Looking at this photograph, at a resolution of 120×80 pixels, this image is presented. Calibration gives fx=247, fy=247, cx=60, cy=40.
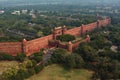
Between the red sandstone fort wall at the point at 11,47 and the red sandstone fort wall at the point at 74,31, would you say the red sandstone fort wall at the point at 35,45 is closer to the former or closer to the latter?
the red sandstone fort wall at the point at 11,47

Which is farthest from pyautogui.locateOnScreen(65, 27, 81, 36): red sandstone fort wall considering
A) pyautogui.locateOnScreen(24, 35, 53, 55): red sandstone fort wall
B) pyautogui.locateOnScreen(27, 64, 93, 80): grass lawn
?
pyautogui.locateOnScreen(27, 64, 93, 80): grass lawn

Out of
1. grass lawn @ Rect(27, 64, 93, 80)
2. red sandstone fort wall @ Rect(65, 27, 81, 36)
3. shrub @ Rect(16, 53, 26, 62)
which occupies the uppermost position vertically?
red sandstone fort wall @ Rect(65, 27, 81, 36)

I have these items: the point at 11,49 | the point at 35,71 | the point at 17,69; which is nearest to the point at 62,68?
the point at 35,71

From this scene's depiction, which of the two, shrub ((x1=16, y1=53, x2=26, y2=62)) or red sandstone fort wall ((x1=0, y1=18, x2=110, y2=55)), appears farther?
red sandstone fort wall ((x1=0, y1=18, x2=110, y2=55))

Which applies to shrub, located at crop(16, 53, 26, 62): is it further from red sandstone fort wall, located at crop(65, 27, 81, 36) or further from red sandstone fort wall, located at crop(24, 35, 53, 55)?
red sandstone fort wall, located at crop(65, 27, 81, 36)

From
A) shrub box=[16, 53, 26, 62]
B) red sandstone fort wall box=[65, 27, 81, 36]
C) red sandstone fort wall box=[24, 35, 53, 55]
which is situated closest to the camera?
shrub box=[16, 53, 26, 62]

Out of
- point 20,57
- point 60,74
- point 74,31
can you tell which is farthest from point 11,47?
point 74,31

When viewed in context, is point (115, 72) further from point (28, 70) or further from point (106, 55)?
point (28, 70)

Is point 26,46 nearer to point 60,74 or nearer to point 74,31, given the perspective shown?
point 60,74
